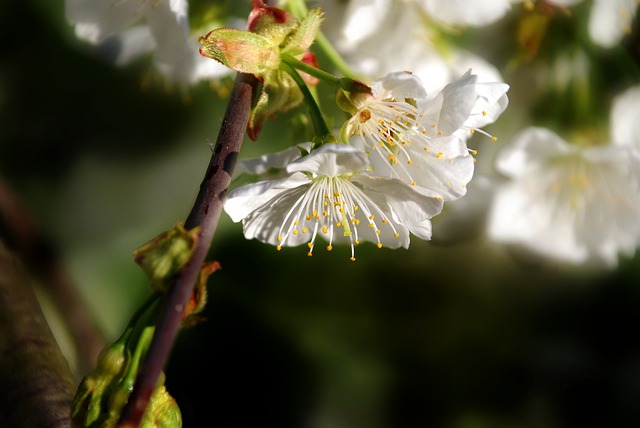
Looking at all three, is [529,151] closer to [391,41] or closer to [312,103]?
[391,41]

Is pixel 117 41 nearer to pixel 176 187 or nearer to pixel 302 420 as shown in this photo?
pixel 176 187

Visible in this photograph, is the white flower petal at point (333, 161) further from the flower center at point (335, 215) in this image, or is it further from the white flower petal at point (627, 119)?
the white flower petal at point (627, 119)

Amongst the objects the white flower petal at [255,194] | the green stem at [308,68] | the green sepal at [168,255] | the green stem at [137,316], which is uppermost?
the green stem at [308,68]

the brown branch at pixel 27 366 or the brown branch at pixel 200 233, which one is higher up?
the brown branch at pixel 200 233

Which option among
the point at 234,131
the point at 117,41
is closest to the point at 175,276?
the point at 234,131

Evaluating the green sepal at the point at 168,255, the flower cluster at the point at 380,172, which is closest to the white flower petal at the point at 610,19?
the flower cluster at the point at 380,172

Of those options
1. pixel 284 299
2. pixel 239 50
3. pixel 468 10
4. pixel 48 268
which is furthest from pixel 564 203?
pixel 48 268
